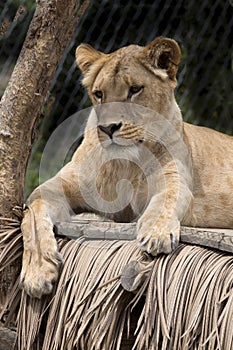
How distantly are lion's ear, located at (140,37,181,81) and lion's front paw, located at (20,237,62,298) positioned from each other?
21.8 inches

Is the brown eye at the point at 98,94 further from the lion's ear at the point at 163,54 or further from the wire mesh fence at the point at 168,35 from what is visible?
the wire mesh fence at the point at 168,35

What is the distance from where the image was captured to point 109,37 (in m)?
3.70

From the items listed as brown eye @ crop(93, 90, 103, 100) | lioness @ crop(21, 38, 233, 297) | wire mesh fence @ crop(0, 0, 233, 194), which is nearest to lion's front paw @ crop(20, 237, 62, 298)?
lioness @ crop(21, 38, 233, 297)

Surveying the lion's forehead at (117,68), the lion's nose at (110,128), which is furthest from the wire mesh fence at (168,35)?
the lion's nose at (110,128)

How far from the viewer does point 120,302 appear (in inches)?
84.8

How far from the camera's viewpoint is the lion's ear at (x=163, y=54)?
2.48 m

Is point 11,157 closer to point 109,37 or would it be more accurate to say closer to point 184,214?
point 184,214

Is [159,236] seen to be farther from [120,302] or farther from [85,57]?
[85,57]

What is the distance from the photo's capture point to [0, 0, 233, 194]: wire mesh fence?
358 cm

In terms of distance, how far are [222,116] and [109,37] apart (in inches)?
25.0

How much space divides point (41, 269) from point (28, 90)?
530mm

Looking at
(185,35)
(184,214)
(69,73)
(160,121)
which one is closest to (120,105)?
(160,121)

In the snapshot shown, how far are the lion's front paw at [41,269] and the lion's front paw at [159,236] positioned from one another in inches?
8.3

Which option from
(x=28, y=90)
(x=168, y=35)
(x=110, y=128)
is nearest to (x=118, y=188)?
(x=110, y=128)
